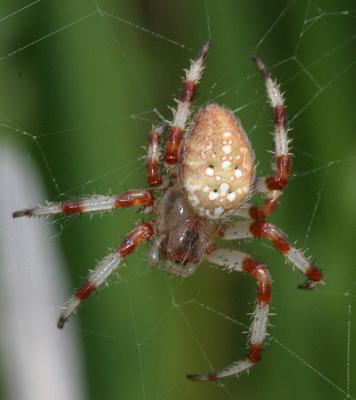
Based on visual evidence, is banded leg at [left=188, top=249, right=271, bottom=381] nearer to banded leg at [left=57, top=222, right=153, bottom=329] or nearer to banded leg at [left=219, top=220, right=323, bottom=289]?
banded leg at [left=219, top=220, right=323, bottom=289]

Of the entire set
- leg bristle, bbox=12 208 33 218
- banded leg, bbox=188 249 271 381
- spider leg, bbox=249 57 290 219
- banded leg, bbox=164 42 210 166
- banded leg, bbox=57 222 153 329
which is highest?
banded leg, bbox=164 42 210 166

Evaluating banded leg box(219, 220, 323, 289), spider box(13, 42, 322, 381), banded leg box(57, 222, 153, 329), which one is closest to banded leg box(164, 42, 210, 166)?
spider box(13, 42, 322, 381)

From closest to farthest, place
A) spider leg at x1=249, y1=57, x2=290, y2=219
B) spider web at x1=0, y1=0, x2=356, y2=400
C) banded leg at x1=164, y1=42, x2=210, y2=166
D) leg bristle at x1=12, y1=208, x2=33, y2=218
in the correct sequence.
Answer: leg bristle at x1=12, y1=208, x2=33, y2=218 < banded leg at x1=164, y1=42, x2=210, y2=166 < spider leg at x1=249, y1=57, x2=290, y2=219 < spider web at x1=0, y1=0, x2=356, y2=400

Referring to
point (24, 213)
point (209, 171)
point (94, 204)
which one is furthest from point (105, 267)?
point (209, 171)

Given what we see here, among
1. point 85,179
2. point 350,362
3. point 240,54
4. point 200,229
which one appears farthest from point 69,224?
point 350,362

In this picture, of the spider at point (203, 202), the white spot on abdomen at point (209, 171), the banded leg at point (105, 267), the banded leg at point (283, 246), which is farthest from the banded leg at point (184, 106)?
the banded leg at point (283, 246)

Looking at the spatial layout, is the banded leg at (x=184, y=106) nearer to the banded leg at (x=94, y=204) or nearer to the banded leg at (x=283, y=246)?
the banded leg at (x=94, y=204)

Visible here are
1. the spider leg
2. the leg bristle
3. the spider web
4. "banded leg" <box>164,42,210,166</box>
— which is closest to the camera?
the leg bristle
